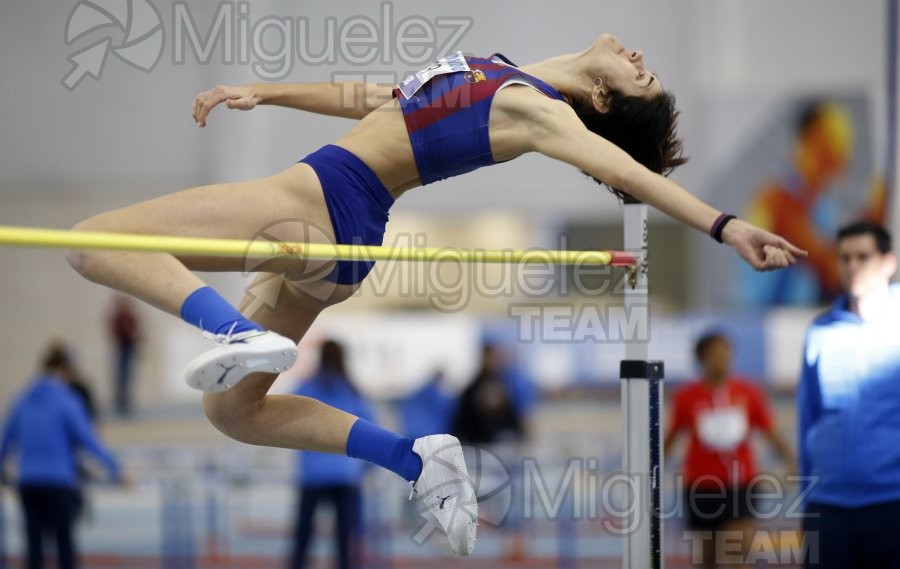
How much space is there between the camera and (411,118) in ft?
7.89

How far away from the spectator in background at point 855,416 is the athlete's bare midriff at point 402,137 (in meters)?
1.25

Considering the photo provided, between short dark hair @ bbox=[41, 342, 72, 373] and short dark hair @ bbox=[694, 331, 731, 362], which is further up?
short dark hair @ bbox=[694, 331, 731, 362]

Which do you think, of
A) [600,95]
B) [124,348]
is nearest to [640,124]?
[600,95]

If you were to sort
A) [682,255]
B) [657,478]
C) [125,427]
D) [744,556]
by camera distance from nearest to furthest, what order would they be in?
[657,478] < [744,556] < [125,427] < [682,255]

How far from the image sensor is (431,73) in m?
2.42

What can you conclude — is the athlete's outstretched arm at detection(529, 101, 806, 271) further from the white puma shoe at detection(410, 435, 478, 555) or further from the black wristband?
the white puma shoe at detection(410, 435, 478, 555)

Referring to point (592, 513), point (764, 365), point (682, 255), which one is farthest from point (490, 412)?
point (682, 255)

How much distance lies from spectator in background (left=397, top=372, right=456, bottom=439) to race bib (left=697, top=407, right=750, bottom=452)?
2.17 meters

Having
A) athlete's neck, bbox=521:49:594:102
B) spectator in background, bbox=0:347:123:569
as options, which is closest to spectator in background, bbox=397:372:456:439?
spectator in background, bbox=0:347:123:569

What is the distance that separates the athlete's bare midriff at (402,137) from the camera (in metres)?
2.34

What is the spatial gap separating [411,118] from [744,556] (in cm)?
285

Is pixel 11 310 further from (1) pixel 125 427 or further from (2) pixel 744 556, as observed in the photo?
(2) pixel 744 556

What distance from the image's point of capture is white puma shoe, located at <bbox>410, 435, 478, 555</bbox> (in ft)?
7.94

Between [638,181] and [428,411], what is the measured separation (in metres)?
4.75
